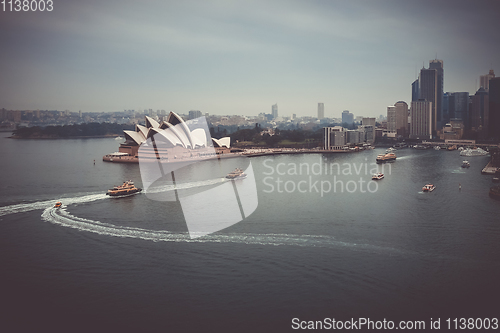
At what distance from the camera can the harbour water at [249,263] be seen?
130 inches

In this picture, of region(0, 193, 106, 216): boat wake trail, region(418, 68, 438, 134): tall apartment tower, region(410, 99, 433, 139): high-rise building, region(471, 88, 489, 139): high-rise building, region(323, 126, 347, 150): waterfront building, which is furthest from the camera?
region(418, 68, 438, 134): tall apartment tower

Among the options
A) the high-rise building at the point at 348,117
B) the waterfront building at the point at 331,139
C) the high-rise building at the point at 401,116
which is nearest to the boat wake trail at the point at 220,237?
the waterfront building at the point at 331,139

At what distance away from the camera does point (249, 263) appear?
418cm

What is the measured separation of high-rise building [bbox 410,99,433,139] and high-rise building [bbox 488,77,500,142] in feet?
15.5

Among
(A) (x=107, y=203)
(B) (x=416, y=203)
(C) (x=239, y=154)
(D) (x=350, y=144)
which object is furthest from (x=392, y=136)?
(A) (x=107, y=203)

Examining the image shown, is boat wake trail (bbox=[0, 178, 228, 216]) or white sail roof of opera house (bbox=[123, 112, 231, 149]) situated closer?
boat wake trail (bbox=[0, 178, 228, 216])

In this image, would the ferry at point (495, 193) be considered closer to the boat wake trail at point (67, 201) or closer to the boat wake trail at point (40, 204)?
the boat wake trail at point (67, 201)

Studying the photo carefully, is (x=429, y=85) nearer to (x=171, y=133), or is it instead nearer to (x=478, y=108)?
(x=478, y=108)

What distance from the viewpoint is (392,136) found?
98.3 ft

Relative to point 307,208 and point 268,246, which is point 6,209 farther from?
point 307,208

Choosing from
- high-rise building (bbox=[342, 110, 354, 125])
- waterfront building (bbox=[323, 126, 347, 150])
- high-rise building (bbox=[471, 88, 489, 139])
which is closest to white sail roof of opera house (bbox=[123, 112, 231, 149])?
waterfront building (bbox=[323, 126, 347, 150])

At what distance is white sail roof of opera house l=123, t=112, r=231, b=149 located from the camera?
14.4 metres

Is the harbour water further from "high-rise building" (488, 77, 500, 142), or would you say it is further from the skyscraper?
the skyscraper

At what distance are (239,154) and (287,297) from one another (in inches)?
547
